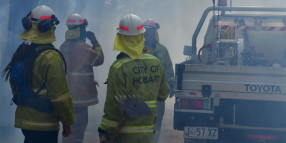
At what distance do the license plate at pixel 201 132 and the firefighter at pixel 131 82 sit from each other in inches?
71.1

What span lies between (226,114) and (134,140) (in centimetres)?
242

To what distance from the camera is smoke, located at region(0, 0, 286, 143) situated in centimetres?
819

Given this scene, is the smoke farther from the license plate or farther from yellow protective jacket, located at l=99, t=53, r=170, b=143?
yellow protective jacket, located at l=99, t=53, r=170, b=143

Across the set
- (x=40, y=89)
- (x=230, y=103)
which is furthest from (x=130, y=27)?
(x=230, y=103)

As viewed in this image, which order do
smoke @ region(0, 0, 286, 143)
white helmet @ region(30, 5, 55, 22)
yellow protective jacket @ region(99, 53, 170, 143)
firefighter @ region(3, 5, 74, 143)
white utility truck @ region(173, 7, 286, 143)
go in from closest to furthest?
yellow protective jacket @ region(99, 53, 170, 143)
firefighter @ region(3, 5, 74, 143)
white helmet @ region(30, 5, 55, 22)
white utility truck @ region(173, 7, 286, 143)
smoke @ region(0, 0, 286, 143)

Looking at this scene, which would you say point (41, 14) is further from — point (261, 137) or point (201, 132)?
point (261, 137)

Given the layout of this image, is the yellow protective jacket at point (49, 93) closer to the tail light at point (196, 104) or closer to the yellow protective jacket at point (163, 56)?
the tail light at point (196, 104)

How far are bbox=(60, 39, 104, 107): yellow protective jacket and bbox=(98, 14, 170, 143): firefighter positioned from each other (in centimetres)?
248

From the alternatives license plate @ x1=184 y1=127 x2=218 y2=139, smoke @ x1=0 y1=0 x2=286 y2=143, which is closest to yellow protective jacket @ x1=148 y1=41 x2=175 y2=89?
smoke @ x1=0 y1=0 x2=286 y2=143

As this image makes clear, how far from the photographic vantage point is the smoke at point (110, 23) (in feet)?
26.9

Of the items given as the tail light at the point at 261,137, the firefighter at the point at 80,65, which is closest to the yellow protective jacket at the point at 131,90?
the tail light at the point at 261,137

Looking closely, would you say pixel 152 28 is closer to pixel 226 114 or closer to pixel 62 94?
A: pixel 226 114

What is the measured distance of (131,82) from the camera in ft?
13.1

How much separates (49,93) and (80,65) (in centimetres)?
240
